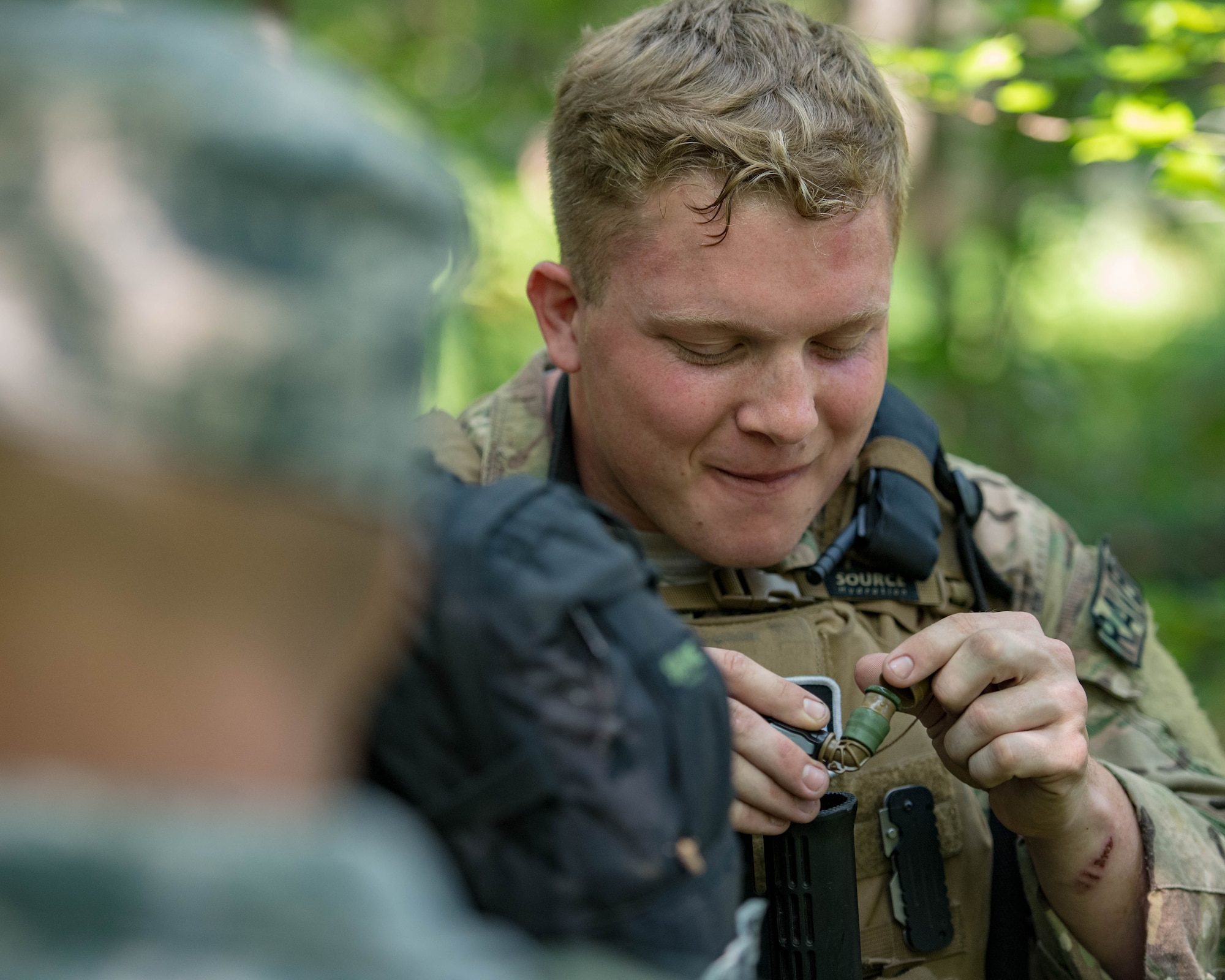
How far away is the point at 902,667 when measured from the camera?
72.9 inches

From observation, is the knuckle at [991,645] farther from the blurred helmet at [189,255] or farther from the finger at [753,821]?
the blurred helmet at [189,255]

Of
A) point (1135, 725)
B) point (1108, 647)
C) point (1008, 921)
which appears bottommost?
point (1008, 921)

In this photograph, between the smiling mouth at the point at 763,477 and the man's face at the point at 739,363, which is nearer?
the man's face at the point at 739,363

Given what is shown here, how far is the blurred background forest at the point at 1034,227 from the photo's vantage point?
293cm

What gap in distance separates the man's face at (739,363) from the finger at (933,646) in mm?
343

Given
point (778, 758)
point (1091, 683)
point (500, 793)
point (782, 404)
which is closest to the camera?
point (500, 793)

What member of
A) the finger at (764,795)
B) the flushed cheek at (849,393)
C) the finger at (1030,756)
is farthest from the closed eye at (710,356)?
the finger at (1030,756)

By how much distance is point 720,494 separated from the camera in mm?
2076

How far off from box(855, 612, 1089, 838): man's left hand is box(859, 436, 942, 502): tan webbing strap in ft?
1.64

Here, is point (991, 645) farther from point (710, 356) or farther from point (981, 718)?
point (710, 356)

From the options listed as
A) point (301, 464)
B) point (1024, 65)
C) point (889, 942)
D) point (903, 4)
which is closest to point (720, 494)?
point (889, 942)

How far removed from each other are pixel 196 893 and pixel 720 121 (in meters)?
1.62

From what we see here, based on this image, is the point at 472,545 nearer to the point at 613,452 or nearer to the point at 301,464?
the point at 301,464

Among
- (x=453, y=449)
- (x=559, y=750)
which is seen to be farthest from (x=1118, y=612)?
(x=559, y=750)
